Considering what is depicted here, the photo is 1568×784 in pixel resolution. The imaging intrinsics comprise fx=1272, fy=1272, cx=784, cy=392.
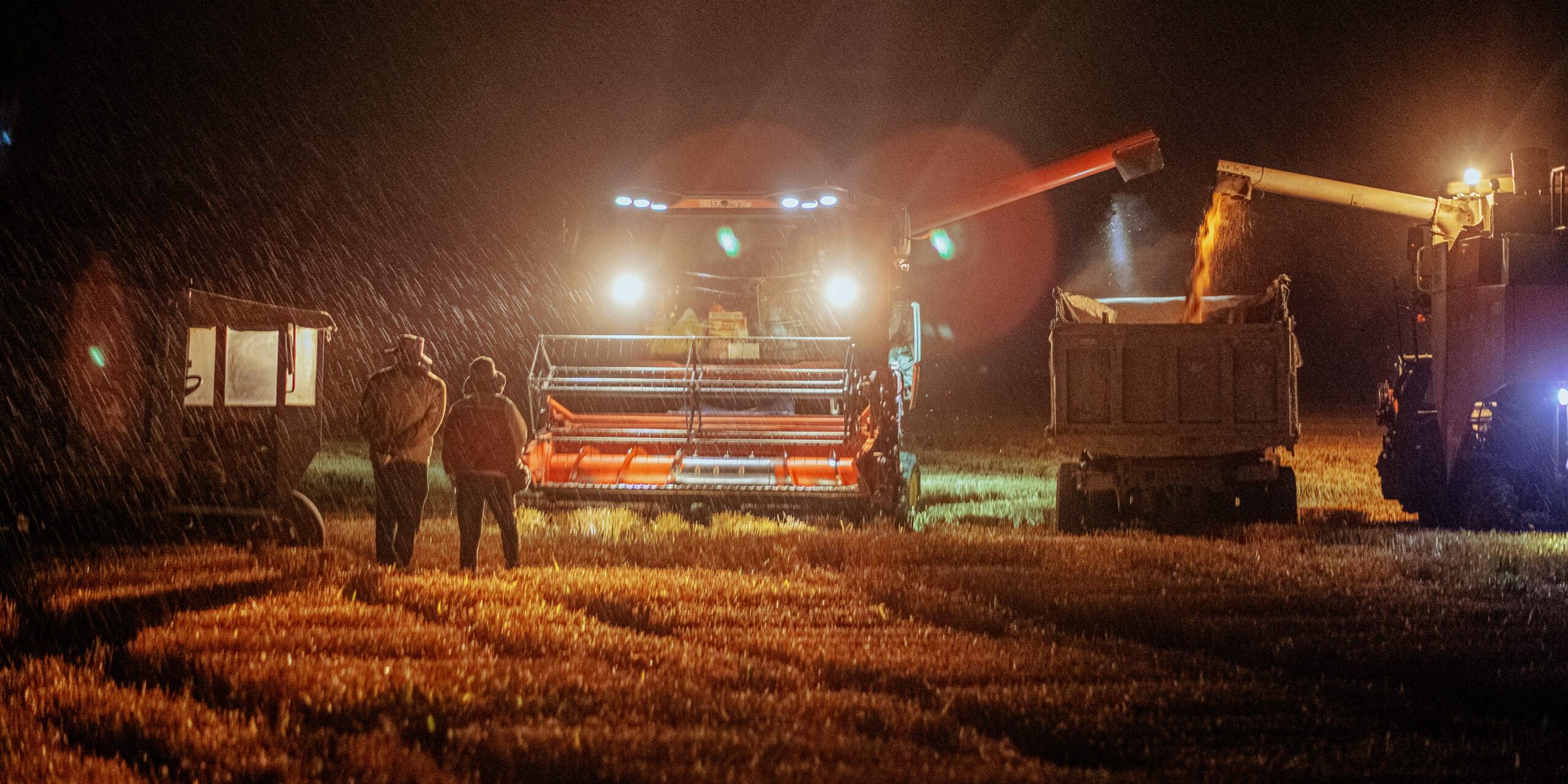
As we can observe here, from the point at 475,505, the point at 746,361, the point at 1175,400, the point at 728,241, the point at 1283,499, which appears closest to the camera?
the point at 475,505

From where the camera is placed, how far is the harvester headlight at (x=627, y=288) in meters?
13.8

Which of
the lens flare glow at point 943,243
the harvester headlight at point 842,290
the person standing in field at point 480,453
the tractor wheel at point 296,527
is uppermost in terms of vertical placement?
the lens flare glow at point 943,243

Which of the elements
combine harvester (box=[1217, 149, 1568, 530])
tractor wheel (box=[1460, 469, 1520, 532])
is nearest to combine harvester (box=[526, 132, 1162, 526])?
combine harvester (box=[1217, 149, 1568, 530])

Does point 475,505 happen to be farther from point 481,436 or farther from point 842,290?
point 842,290

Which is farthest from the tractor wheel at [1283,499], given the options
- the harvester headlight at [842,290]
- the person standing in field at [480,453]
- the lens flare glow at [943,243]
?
the person standing in field at [480,453]

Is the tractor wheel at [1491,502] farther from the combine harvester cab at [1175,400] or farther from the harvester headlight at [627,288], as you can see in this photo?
the harvester headlight at [627,288]

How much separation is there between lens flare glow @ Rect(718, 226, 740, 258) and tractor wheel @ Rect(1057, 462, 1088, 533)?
4197 mm

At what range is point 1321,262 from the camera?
6194cm

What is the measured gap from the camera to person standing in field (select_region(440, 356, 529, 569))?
9352 millimetres

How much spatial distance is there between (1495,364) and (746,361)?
738cm

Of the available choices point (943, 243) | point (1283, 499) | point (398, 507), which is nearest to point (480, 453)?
point (398, 507)

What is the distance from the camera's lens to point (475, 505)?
30.6 ft

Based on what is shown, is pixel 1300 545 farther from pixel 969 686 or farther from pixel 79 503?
pixel 79 503

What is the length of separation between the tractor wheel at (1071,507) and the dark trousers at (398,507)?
242 inches
